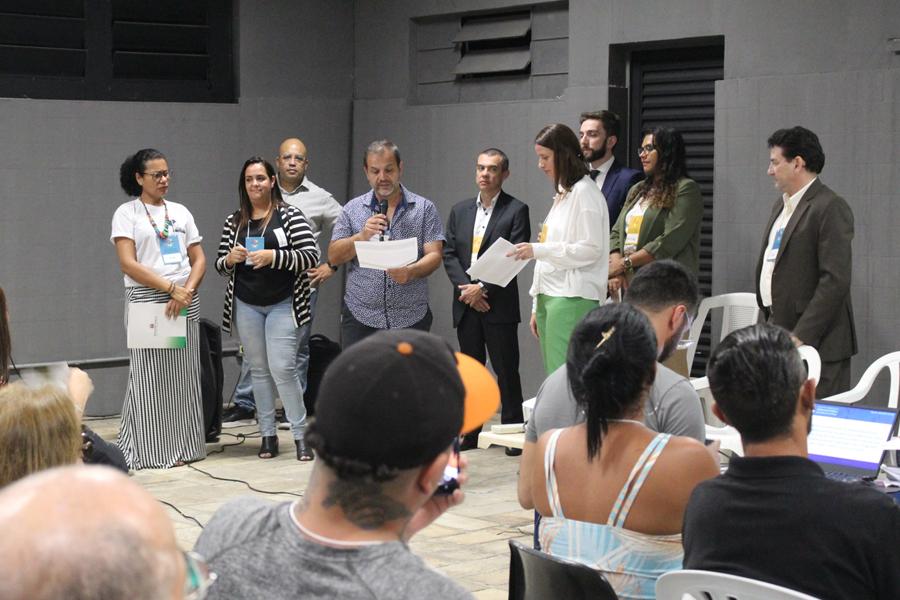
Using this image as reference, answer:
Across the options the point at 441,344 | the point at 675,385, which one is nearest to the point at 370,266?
the point at 675,385

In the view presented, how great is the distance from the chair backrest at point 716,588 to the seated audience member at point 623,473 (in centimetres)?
23

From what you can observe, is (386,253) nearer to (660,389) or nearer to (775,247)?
(775,247)

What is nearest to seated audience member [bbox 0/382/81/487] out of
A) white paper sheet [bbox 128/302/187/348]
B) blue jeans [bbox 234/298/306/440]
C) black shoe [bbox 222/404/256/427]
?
white paper sheet [bbox 128/302/187/348]

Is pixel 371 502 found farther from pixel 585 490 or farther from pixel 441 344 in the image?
pixel 585 490

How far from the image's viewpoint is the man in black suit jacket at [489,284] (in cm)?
666

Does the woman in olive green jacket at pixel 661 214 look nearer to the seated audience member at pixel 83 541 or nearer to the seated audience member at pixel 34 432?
the seated audience member at pixel 34 432

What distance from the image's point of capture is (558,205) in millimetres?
5969

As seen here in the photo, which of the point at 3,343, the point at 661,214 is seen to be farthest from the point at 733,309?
the point at 3,343

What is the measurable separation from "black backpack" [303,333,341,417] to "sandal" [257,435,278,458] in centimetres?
61

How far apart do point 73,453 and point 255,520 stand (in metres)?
1.12

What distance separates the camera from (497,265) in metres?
6.14

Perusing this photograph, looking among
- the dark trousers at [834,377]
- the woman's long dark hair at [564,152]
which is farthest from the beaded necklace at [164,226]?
the dark trousers at [834,377]

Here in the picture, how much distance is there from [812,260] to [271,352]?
279cm

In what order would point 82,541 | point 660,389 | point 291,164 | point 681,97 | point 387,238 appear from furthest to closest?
point 291,164
point 681,97
point 387,238
point 660,389
point 82,541
